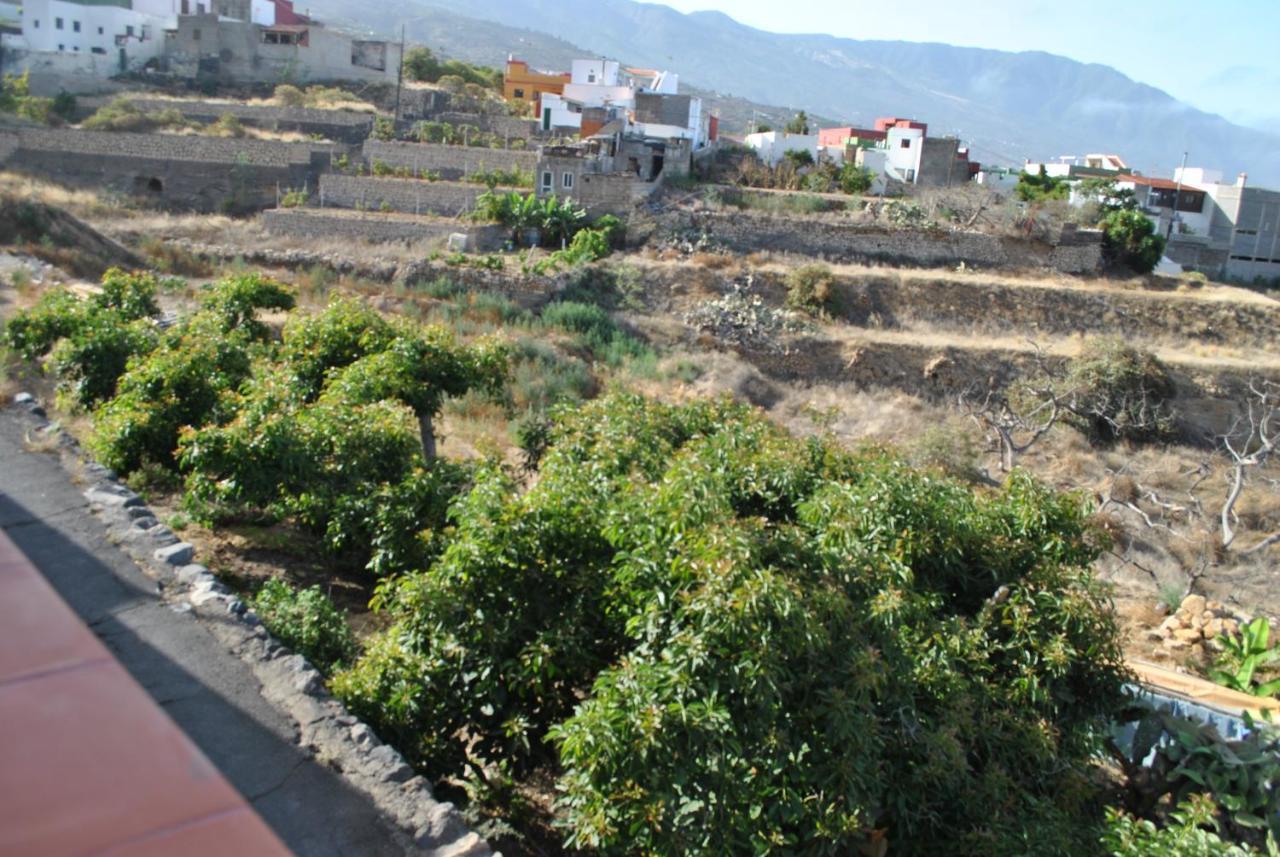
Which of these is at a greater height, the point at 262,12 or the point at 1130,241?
the point at 262,12

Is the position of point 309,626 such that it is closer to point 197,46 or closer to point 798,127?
point 798,127

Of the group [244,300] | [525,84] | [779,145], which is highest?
[525,84]

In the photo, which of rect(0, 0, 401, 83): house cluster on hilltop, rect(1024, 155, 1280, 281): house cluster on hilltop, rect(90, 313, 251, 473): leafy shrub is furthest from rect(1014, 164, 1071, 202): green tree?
rect(90, 313, 251, 473): leafy shrub

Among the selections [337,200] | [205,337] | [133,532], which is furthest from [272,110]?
[133,532]

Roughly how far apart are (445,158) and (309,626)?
2518 cm

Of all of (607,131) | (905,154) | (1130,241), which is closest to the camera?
(1130,241)

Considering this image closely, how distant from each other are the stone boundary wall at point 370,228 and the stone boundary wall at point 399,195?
4.77 feet

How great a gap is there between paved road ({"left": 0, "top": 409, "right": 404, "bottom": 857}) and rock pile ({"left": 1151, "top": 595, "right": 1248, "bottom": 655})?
8267 millimetres

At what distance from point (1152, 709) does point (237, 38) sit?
141 ft

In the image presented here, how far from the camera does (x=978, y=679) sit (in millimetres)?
5602

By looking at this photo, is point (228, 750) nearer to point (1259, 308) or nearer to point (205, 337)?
point (205, 337)

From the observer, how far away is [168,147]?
28.3 meters

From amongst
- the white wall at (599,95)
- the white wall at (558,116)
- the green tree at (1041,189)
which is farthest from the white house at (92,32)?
the green tree at (1041,189)

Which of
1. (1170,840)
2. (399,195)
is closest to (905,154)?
(399,195)
